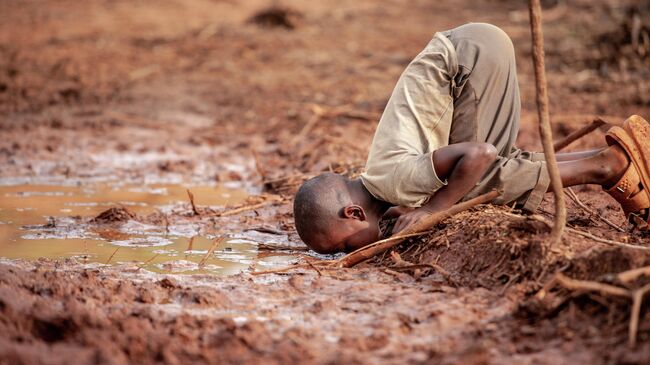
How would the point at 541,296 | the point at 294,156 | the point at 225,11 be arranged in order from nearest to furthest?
1. the point at 541,296
2. the point at 294,156
3. the point at 225,11

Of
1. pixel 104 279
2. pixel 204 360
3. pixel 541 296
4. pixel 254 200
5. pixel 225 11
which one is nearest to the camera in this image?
pixel 204 360

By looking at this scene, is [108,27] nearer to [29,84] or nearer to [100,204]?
[29,84]

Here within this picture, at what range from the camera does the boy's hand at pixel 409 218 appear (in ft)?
13.2

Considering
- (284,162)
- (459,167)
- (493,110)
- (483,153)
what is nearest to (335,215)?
(459,167)

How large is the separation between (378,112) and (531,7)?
525 cm

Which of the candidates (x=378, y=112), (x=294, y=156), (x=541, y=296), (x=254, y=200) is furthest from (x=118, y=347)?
(x=378, y=112)

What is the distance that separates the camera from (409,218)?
4.06 metres

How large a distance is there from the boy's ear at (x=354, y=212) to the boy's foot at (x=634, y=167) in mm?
1218

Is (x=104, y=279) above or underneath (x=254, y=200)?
above

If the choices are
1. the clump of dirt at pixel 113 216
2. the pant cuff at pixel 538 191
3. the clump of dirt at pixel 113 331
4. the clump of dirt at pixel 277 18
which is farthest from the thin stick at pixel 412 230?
the clump of dirt at pixel 277 18

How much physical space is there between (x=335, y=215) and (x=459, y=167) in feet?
2.09

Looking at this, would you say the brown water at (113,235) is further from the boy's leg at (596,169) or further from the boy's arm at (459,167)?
the boy's leg at (596,169)

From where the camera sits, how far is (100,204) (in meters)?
5.88

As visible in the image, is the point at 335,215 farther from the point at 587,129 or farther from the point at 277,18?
the point at 277,18
